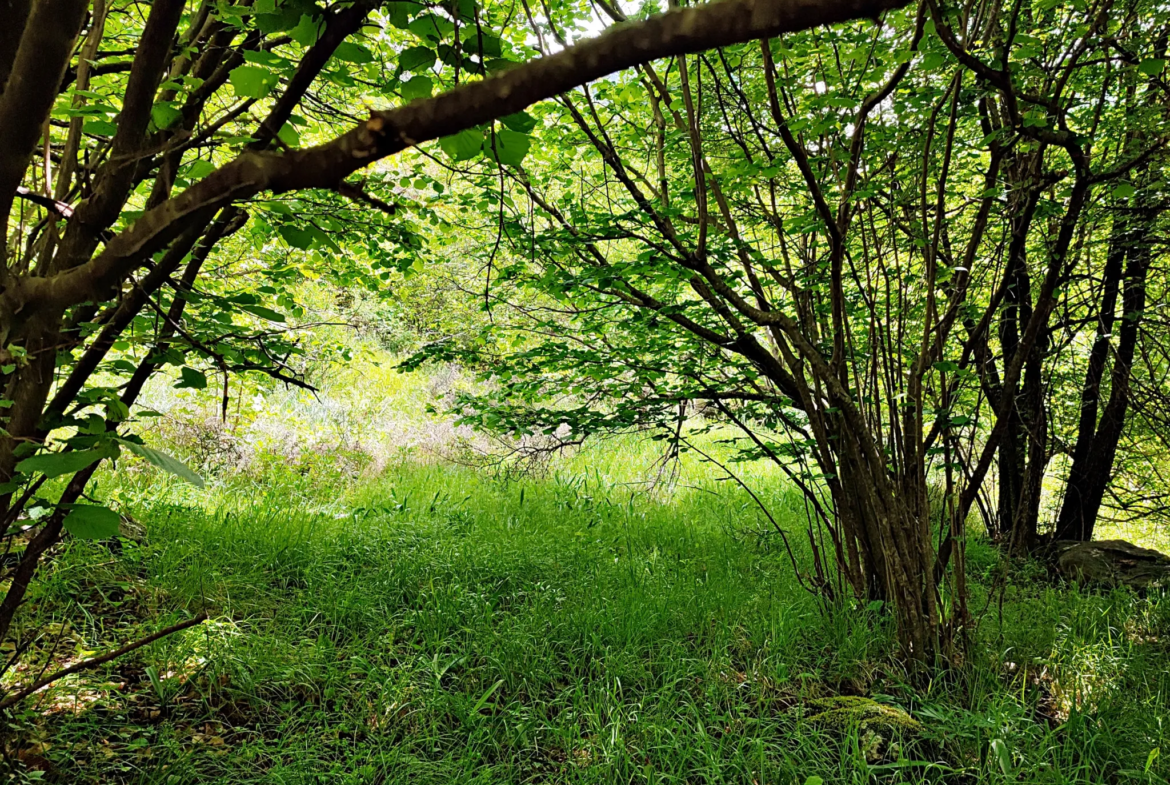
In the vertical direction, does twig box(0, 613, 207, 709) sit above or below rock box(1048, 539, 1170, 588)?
below

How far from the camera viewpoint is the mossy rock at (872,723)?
2438mm

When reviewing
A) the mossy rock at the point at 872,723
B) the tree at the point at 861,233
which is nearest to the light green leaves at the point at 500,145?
the tree at the point at 861,233

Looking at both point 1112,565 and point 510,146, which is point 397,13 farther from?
point 1112,565

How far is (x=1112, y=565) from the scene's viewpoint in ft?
15.2

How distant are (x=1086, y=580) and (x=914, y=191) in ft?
11.8

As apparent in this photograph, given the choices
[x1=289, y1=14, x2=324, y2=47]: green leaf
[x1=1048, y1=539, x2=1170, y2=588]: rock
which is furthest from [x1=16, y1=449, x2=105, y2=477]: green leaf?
[x1=1048, y1=539, x2=1170, y2=588]: rock

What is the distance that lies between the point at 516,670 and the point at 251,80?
2.70 m

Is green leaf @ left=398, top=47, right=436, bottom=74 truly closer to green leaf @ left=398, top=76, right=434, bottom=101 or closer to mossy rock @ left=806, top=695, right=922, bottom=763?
green leaf @ left=398, top=76, right=434, bottom=101

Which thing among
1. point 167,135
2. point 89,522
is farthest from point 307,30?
point 167,135

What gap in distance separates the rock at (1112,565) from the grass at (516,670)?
0.33m

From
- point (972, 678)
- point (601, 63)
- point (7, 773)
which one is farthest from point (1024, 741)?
point (7, 773)

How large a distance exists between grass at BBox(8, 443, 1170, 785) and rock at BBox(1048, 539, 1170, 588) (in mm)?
327

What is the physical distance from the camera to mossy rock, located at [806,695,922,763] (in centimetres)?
244

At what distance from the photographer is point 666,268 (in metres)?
2.86
